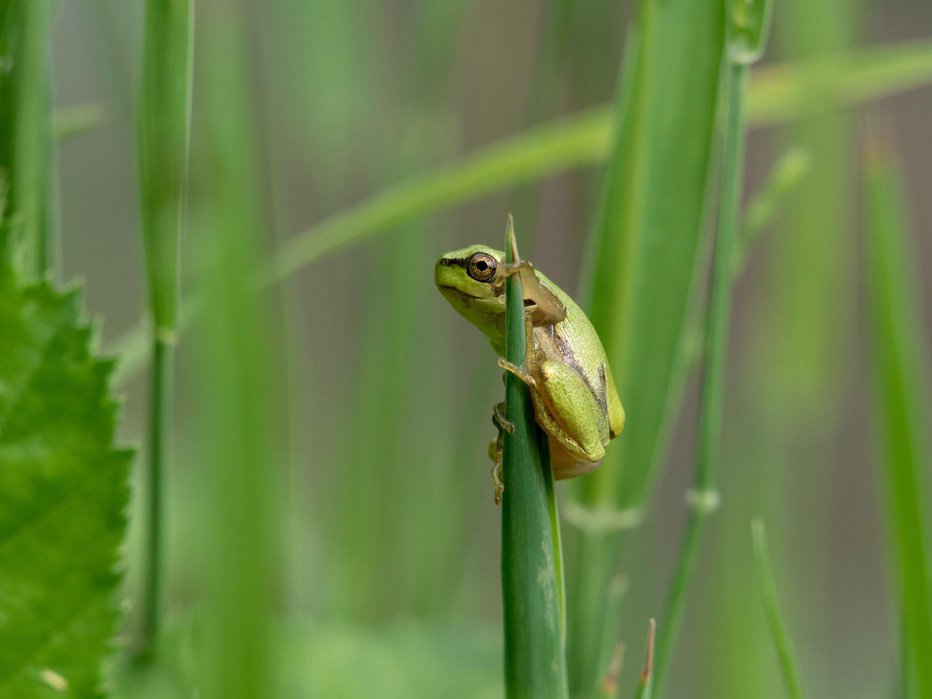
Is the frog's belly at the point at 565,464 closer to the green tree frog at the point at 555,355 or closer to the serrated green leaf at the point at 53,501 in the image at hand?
the green tree frog at the point at 555,355

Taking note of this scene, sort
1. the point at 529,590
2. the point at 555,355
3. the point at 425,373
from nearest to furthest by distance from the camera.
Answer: the point at 529,590 < the point at 555,355 < the point at 425,373

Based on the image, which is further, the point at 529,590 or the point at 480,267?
the point at 480,267

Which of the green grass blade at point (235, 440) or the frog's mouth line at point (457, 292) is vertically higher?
the frog's mouth line at point (457, 292)

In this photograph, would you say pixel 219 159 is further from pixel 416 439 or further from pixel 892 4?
pixel 892 4

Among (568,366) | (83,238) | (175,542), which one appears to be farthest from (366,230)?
(83,238)

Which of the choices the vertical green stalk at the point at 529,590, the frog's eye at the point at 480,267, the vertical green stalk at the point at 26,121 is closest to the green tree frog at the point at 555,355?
the frog's eye at the point at 480,267

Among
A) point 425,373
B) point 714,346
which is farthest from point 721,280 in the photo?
point 425,373

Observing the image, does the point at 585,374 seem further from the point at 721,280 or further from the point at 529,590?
the point at 529,590

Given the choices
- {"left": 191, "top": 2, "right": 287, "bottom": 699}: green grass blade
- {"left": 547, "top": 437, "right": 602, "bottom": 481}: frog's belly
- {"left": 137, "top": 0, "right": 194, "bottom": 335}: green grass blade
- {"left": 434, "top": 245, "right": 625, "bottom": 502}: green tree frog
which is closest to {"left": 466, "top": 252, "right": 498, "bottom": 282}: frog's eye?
{"left": 434, "top": 245, "right": 625, "bottom": 502}: green tree frog
